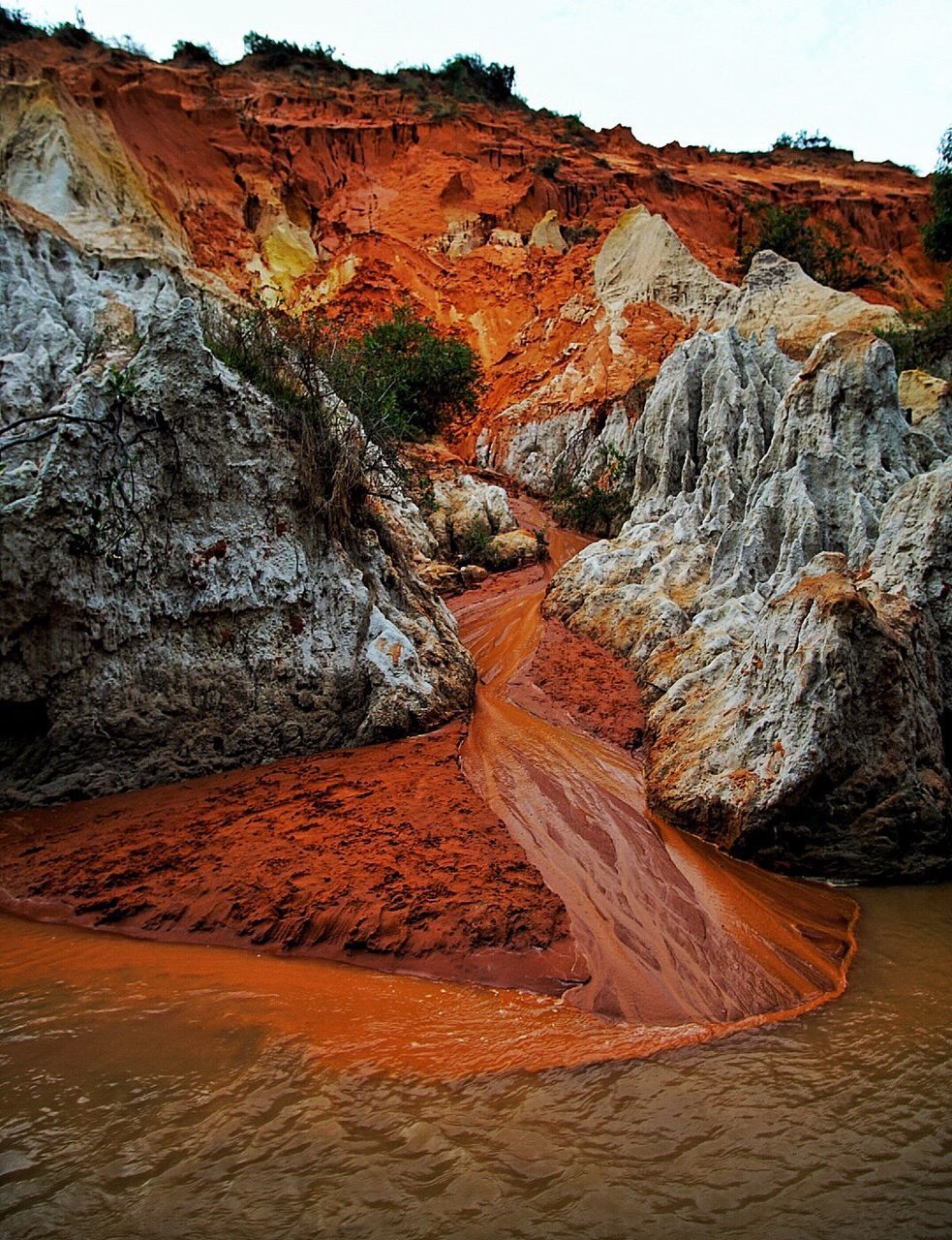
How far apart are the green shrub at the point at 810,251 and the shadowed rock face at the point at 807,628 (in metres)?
22.9

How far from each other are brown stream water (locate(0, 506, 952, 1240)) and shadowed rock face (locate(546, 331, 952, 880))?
58 centimetres

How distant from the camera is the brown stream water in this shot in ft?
6.20

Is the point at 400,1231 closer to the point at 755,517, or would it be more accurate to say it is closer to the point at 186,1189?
the point at 186,1189

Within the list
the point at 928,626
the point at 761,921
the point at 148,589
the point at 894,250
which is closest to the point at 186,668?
the point at 148,589

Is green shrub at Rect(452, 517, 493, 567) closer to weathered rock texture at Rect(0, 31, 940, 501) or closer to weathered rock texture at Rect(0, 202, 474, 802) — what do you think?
weathered rock texture at Rect(0, 31, 940, 501)

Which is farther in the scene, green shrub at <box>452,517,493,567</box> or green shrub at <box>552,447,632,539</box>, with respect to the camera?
green shrub at <box>552,447,632,539</box>

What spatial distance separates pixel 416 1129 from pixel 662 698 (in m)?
4.46

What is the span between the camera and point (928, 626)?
501 cm

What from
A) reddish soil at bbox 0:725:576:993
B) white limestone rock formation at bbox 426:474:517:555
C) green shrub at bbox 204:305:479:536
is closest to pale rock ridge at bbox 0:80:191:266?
white limestone rock formation at bbox 426:474:517:555

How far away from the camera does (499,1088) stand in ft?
7.92

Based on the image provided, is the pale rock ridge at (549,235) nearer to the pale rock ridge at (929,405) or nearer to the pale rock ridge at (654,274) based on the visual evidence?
the pale rock ridge at (654,274)

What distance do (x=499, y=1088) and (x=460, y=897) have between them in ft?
4.09

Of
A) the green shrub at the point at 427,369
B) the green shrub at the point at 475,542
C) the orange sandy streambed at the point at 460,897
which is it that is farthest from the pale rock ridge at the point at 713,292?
the orange sandy streambed at the point at 460,897

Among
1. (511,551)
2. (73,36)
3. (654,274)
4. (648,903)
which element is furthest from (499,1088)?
(73,36)
